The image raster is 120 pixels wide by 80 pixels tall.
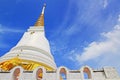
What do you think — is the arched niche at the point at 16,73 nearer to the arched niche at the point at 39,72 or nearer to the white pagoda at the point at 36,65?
the white pagoda at the point at 36,65

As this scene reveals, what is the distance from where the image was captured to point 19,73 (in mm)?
11805

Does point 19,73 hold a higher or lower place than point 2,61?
lower

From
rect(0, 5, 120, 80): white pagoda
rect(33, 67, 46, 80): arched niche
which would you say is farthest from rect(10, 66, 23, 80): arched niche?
rect(33, 67, 46, 80): arched niche

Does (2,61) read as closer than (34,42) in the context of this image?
Yes

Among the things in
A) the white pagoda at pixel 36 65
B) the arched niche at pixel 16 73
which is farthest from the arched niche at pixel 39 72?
the arched niche at pixel 16 73

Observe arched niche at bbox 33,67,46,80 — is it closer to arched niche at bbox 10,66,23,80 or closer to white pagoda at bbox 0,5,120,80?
white pagoda at bbox 0,5,120,80

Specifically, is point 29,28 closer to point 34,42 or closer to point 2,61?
point 34,42

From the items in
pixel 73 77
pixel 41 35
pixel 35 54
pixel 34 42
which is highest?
pixel 41 35

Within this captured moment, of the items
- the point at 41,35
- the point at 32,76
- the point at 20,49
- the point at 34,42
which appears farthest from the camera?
the point at 41,35

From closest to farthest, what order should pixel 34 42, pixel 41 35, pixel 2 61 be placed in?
pixel 2 61 < pixel 34 42 < pixel 41 35

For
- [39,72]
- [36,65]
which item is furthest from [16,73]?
[36,65]

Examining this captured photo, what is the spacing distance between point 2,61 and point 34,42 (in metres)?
4.24

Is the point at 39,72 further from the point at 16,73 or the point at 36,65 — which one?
the point at 36,65

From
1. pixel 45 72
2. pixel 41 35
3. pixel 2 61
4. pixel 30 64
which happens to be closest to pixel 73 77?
pixel 45 72
